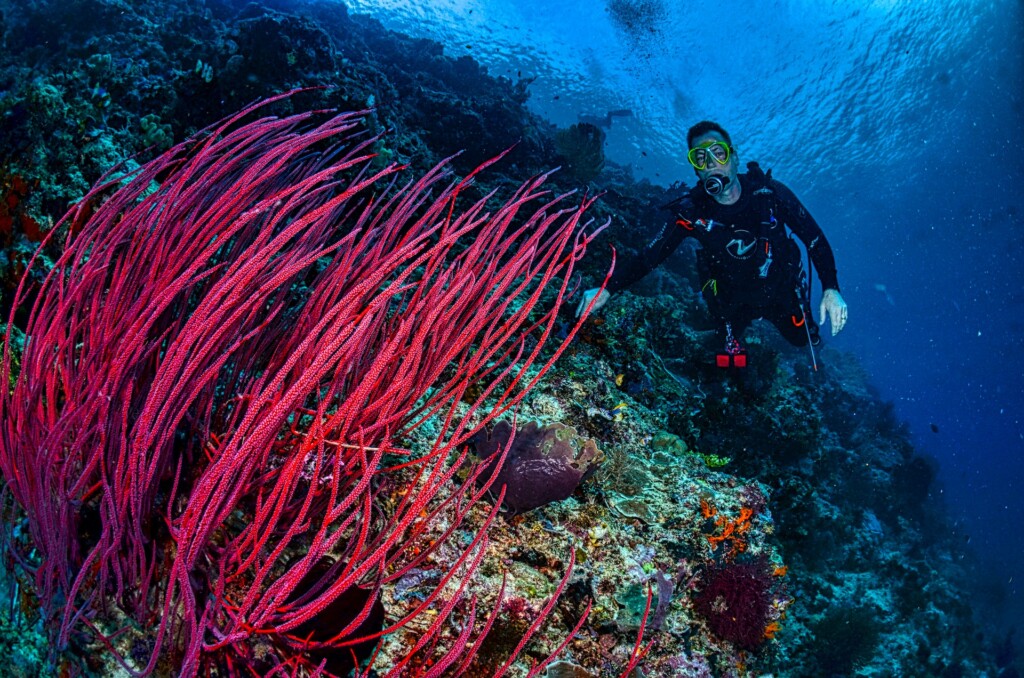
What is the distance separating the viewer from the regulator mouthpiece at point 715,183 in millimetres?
5230

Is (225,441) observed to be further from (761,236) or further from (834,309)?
(761,236)

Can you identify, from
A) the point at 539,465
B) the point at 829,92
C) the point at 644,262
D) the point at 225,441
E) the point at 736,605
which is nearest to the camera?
the point at 225,441

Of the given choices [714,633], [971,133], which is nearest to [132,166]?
[714,633]

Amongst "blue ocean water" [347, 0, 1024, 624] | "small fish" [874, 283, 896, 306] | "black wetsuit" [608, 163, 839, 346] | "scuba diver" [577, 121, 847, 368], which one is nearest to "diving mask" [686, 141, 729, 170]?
"scuba diver" [577, 121, 847, 368]

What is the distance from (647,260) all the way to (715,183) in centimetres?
142

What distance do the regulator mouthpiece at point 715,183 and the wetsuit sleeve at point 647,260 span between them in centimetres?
52

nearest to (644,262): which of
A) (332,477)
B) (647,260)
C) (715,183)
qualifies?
(647,260)

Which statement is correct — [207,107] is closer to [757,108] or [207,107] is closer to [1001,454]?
[757,108]

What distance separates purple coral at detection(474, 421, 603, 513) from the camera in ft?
6.72

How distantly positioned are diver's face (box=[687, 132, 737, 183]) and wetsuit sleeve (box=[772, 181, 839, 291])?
0.64 metres

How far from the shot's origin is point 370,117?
5.04 metres

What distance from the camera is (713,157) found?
5.27 meters

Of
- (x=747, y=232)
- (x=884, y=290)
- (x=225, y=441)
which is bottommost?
(x=225, y=441)

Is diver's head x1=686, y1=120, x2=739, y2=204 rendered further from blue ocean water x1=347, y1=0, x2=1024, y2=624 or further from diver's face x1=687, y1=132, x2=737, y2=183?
blue ocean water x1=347, y1=0, x2=1024, y2=624
